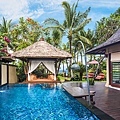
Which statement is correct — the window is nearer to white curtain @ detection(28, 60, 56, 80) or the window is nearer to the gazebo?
the gazebo

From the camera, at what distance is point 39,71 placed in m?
21.5

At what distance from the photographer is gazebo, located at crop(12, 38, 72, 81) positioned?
60.6 feet

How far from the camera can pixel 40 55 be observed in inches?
728

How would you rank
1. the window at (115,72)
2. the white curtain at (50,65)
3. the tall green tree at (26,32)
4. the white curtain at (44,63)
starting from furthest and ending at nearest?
the tall green tree at (26,32) < the white curtain at (50,65) < the white curtain at (44,63) < the window at (115,72)

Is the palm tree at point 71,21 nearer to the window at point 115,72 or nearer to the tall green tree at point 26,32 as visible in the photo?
the tall green tree at point 26,32

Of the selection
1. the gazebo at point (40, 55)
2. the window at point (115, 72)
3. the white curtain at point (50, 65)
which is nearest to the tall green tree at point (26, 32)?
the gazebo at point (40, 55)

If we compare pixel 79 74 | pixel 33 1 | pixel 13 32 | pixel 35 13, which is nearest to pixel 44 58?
pixel 79 74

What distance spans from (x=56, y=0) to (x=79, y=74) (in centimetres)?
1048

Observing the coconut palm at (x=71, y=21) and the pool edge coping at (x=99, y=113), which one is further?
the coconut palm at (x=71, y=21)

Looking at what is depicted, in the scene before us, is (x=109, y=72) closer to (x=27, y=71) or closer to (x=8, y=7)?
(x=27, y=71)

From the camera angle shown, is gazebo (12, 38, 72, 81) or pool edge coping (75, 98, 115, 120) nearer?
pool edge coping (75, 98, 115, 120)

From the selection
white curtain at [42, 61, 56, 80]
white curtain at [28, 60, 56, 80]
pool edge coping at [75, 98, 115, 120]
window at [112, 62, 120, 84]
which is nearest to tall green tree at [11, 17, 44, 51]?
white curtain at [28, 60, 56, 80]

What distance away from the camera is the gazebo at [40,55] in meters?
18.5

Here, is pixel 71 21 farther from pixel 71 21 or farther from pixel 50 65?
pixel 50 65
